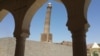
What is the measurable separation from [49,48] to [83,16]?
67.4 ft

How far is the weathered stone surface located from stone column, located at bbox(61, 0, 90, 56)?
49.3 feet

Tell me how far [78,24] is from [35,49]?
18.9m

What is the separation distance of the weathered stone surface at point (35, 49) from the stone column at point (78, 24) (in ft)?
49.3

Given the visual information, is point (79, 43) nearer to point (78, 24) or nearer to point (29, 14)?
point (78, 24)

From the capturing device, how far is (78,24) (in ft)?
16.2

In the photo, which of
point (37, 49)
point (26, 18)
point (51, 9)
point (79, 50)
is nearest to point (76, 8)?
point (79, 50)

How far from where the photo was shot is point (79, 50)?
4.80m

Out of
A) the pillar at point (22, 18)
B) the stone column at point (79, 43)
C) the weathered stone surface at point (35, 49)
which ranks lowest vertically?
the weathered stone surface at point (35, 49)

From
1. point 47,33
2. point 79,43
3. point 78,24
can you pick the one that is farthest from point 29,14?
point 47,33

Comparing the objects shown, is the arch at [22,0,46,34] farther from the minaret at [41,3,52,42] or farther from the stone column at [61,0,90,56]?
the minaret at [41,3,52,42]

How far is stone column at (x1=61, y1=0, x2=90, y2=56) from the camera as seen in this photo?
15.8 ft

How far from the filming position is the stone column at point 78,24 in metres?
4.82

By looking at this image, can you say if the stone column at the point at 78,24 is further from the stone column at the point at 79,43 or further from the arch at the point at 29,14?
the arch at the point at 29,14

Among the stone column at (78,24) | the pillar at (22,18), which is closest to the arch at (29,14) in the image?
the pillar at (22,18)
